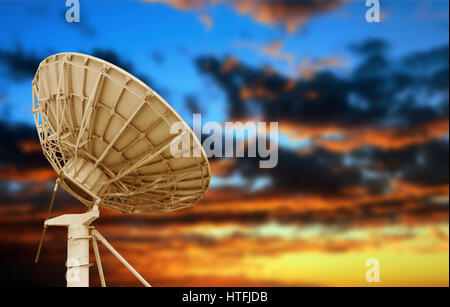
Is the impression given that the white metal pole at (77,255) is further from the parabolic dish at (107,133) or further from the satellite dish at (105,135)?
the parabolic dish at (107,133)

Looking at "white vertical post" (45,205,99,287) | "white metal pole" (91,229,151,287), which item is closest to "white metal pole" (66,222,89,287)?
"white vertical post" (45,205,99,287)

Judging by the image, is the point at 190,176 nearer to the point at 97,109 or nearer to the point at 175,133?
the point at 175,133

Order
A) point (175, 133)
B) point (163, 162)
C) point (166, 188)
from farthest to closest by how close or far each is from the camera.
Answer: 1. point (166, 188)
2. point (163, 162)
3. point (175, 133)

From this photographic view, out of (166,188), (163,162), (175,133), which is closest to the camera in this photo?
(175,133)

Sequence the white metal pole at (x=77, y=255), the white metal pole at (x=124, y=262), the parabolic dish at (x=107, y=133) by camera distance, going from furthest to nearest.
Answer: the white metal pole at (x=124, y=262)
the white metal pole at (x=77, y=255)
the parabolic dish at (x=107, y=133)

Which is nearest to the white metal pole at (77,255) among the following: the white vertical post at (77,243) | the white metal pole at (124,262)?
the white vertical post at (77,243)

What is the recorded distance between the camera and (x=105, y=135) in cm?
2261

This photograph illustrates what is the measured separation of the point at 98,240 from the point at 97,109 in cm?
736

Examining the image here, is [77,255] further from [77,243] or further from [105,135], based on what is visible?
[105,135]

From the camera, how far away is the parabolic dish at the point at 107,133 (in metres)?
20.6

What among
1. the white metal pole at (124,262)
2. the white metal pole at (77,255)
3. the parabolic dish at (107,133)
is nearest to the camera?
the parabolic dish at (107,133)
